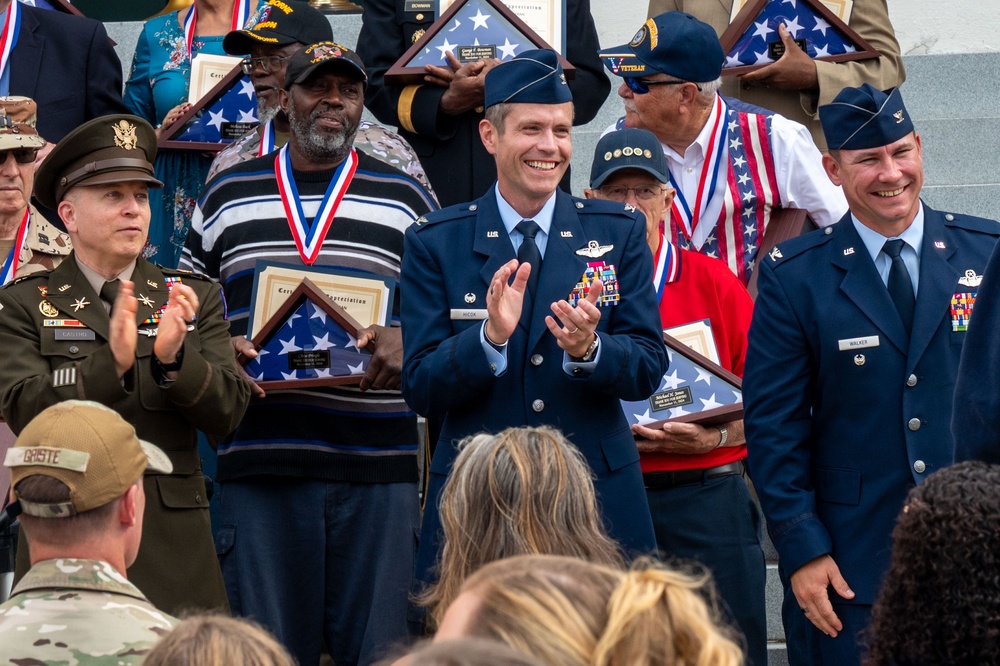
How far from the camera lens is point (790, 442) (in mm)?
4246

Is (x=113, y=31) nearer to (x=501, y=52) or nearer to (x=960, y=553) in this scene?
(x=501, y=52)

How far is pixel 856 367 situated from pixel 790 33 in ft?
8.09

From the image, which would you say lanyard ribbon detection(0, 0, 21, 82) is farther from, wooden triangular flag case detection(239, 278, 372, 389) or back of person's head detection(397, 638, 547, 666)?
back of person's head detection(397, 638, 547, 666)

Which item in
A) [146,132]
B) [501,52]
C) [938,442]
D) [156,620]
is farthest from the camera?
[501,52]

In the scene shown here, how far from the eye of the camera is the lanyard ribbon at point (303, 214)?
5.30 metres

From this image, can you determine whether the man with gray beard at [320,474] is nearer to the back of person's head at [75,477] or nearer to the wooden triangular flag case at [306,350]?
the wooden triangular flag case at [306,350]

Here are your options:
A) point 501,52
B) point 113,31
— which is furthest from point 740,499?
point 113,31

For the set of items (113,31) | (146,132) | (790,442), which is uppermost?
(113,31)

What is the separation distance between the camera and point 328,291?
17.0 ft

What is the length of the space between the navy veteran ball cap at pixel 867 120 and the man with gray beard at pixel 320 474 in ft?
5.21

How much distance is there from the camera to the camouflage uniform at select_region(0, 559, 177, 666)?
115 inches

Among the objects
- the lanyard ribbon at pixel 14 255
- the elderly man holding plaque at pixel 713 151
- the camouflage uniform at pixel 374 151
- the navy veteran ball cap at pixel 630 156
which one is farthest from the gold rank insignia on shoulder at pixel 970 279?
the lanyard ribbon at pixel 14 255

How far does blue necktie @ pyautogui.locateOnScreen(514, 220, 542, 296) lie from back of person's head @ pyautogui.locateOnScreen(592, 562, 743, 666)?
2.48 metres

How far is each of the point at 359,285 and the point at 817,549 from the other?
1.85 m
